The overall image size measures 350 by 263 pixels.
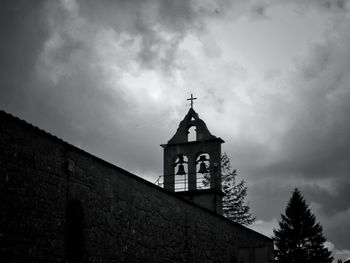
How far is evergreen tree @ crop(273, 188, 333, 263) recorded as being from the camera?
34.8 m

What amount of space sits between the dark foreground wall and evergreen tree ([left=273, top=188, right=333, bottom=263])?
2047cm

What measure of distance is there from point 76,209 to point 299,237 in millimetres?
27581

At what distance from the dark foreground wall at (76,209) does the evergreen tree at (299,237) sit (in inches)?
806

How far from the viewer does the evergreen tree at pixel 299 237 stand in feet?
114

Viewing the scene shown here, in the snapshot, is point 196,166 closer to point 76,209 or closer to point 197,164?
point 197,164

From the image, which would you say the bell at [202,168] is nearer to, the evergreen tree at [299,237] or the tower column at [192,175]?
the tower column at [192,175]

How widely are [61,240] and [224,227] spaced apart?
924 centimetres

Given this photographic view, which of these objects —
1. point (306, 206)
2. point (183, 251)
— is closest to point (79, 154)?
point (183, 251)

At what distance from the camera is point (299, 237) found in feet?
118

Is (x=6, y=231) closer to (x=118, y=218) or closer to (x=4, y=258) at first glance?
(x=4, y=258)

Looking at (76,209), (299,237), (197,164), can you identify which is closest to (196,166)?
(197,164)

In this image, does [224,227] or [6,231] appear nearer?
[6,231]

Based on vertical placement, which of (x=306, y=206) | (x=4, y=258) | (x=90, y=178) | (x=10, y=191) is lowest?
(x=4, y=258)

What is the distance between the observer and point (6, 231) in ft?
29.0
